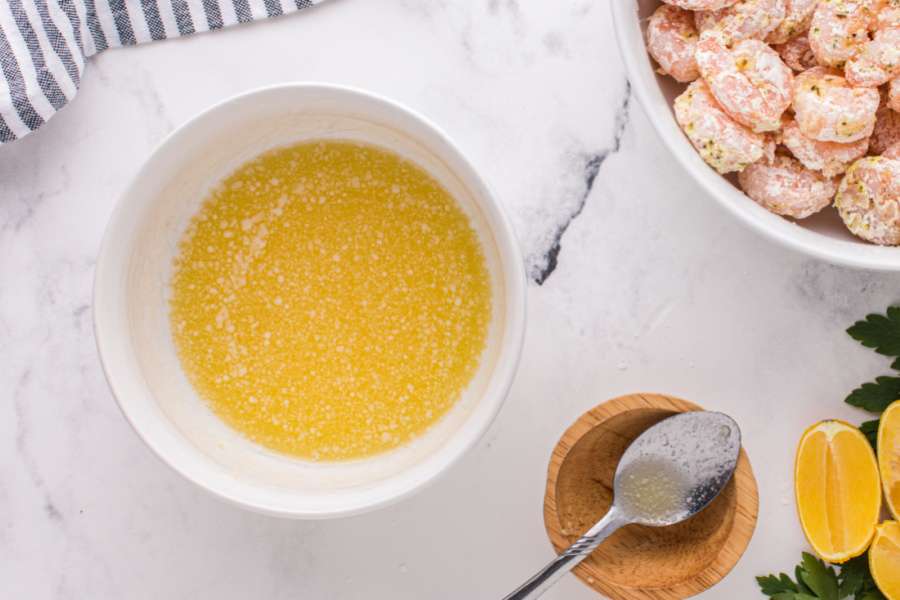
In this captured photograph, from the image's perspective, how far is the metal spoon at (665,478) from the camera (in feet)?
4.02

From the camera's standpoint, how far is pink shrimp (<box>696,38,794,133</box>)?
3.67 ft

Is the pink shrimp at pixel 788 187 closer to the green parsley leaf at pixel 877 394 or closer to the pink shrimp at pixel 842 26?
the pink shrimp at pixel 842 26

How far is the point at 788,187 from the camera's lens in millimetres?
1155

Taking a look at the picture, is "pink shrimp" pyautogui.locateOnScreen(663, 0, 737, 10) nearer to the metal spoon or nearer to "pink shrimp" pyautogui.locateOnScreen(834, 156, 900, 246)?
"pink shrimp" pyautogui.locateOnScreen(834, 156, 900, 246)

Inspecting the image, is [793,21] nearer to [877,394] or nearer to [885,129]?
[885,129]

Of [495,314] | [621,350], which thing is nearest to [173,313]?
[495,314]

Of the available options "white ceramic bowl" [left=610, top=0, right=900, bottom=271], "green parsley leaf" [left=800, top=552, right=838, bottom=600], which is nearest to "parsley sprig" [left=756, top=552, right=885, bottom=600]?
"green parsley leaf" [left=800, top=552, right=838, bottom=600]

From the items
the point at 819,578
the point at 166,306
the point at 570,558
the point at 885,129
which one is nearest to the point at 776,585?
the point at 819,578

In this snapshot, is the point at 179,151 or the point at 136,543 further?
the point at 136,543

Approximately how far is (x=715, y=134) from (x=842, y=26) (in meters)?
0.19

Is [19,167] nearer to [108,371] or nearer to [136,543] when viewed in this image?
[108,371]

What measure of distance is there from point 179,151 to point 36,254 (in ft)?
1.03

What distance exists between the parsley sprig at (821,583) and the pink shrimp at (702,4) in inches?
29.5

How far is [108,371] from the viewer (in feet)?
3.84
